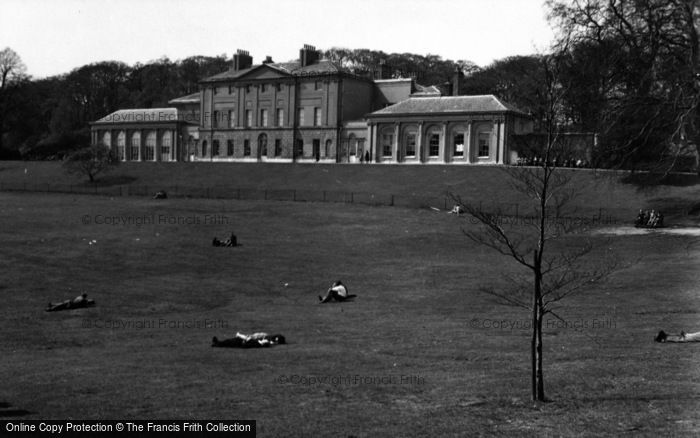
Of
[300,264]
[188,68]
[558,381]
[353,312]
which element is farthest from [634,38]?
[188,68]

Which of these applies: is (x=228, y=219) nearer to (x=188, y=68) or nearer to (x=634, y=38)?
(x=634, y=38)

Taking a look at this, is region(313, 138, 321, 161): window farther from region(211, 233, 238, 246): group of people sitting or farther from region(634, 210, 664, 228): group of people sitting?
region(211, 233, 238, 246): group of people sitting

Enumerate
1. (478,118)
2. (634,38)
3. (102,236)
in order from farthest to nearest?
(478,118) < (102,236) < (634,38)

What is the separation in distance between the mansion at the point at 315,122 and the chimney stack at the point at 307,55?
0.41ft

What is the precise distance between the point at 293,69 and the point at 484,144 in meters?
29.8

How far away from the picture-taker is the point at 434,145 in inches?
3073

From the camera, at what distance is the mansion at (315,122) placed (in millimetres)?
75812

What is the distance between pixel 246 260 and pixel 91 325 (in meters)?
13.9

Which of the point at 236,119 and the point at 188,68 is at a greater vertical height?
the point at 188,68

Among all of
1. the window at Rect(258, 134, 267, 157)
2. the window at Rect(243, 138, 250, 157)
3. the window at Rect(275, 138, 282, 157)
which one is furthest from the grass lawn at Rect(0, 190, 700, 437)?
the window at Rect(243, 138, 250, 157)

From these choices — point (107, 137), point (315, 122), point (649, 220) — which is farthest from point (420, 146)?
point (107, 137)

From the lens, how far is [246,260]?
36406mm

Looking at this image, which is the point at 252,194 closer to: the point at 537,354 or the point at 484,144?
the point at 484,144

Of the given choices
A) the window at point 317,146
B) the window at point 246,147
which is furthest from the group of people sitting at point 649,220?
the window at point 246,147
